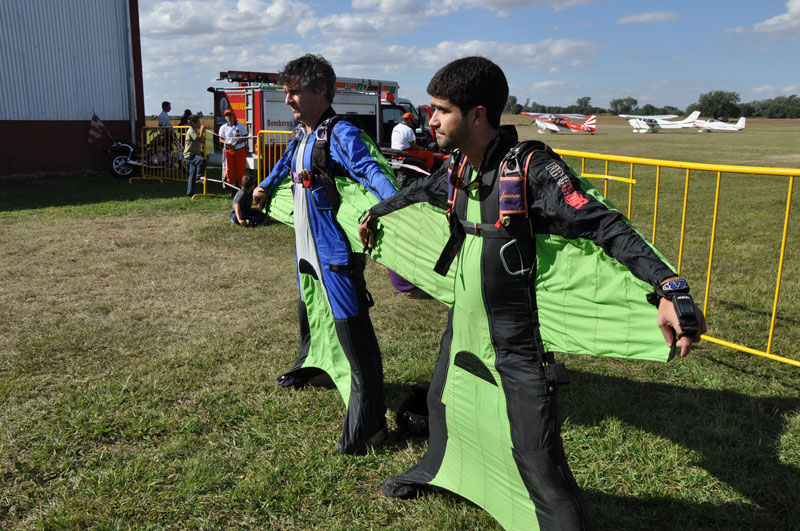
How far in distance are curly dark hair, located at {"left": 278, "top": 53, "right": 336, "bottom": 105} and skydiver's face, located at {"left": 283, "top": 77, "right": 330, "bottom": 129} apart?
21 millimetres

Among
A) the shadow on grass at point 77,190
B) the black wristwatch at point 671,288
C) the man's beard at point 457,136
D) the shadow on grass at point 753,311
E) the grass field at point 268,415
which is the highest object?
the man's beard at point 457,136

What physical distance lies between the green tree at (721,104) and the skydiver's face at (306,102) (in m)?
123

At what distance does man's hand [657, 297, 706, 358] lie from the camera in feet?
5.83

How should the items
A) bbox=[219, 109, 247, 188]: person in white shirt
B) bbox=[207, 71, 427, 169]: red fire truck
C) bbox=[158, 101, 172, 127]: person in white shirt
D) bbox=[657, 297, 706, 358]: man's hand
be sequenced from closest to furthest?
bbox=[657, 297, 706, 358]: man's hand < bbox=[219, 109, 247, 188]: person in white shirt < bbox=[207, 71, 427, 169]: red fire truck < bbox=[158, 101, 172, 127]: person in white shirt

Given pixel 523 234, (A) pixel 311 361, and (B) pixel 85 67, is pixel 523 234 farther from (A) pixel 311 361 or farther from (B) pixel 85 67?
(B) pixel 85 67

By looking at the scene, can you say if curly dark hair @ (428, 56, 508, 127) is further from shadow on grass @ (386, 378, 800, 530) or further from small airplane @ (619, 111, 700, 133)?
small airplane @ (619, 111, 700, 133)

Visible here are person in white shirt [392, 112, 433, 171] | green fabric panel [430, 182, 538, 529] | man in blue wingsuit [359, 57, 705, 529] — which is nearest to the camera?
man in blue wingsuit [359, 57, 705, 529]

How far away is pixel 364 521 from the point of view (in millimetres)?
3020

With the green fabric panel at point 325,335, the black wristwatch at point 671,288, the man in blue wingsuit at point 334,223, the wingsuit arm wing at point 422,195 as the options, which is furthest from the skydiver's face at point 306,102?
the black wristwatch at point 671,288

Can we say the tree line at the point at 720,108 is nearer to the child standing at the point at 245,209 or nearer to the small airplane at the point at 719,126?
the small airplane at the point at 719,126

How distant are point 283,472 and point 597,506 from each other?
1637 mm

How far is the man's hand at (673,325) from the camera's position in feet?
5.83

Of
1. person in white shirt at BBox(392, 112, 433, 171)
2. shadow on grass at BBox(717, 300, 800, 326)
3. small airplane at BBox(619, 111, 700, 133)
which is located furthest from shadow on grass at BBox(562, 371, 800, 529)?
small airplane at BBox(619, 111, 700, 133)

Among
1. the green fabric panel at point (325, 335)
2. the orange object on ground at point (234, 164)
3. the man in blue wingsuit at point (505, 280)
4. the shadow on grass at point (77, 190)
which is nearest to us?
the man in blue wingsuit at point (505, 280)
